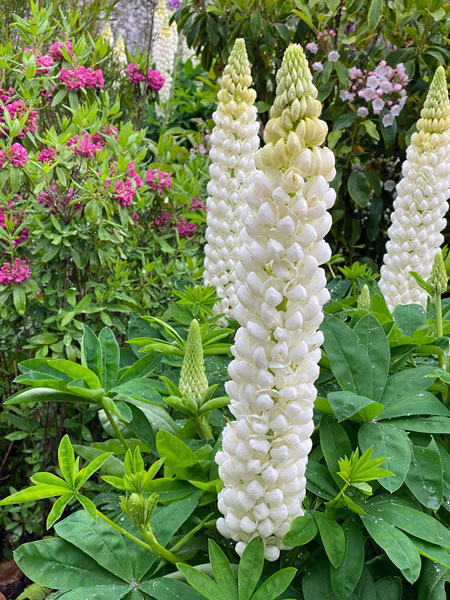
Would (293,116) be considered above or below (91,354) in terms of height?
above

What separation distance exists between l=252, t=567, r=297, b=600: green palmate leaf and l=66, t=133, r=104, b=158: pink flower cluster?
156 cm

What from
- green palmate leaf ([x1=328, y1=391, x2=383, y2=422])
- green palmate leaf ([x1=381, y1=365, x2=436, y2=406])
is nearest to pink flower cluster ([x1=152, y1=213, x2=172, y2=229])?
green palmate leaf ([x1=381, y1=365, x2=436, y2=406])

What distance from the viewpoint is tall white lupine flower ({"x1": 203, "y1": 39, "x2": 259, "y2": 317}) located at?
2.04m

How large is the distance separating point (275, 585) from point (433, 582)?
340 millimetres

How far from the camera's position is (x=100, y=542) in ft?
3.85

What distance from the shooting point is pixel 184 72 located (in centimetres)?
711

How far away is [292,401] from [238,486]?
192 mm

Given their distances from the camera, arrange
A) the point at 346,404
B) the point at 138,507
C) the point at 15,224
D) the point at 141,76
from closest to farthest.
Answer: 1. the point at 138,507
2. the point at 346,404
3. the point at 15,224
4. the point at 141,76

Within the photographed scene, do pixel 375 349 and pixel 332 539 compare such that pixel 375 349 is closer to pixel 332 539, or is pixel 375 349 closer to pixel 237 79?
pixel 332 539

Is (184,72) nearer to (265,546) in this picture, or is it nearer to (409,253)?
(409,253)

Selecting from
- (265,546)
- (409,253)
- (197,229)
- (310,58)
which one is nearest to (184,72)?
(310,58)

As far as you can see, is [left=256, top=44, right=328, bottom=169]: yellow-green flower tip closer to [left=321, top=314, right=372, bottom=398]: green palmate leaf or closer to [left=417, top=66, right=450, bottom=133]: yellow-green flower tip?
[left=321, top=314, right=372, bottom=398]: green palmate leaf

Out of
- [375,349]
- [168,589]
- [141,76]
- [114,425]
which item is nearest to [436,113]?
[375,349]

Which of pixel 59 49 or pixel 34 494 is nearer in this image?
pixel 34 494
